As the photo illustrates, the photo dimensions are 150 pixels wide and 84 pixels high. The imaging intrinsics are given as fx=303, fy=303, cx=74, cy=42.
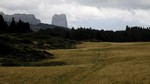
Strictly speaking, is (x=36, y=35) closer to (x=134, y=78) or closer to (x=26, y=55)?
(x=26, y=55)

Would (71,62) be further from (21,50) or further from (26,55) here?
(21,50)

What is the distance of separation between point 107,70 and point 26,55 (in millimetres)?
24671

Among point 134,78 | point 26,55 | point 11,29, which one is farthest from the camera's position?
point 11,29

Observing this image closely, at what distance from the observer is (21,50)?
68.4 m

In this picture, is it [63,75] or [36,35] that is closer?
[63,75]

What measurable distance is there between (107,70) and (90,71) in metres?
2.63

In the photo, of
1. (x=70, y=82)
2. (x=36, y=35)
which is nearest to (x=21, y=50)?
(x=70, y=82)

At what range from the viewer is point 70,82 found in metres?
34.8

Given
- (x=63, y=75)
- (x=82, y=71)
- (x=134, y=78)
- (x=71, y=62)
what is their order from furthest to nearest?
(x=71, y=62) → (x=82, y=71) → (x=63, y=75) → (x=134, y=78)

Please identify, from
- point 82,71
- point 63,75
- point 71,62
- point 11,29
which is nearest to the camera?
point 63,75

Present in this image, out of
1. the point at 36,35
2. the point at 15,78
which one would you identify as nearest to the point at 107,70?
the point at 15,78

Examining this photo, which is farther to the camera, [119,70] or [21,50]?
[21,50]

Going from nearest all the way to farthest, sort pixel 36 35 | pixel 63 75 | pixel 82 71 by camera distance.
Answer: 1. pixel 63 75
2. pixel 82 71
3. pixel 36 35

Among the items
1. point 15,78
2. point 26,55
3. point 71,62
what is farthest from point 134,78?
point 26,55
